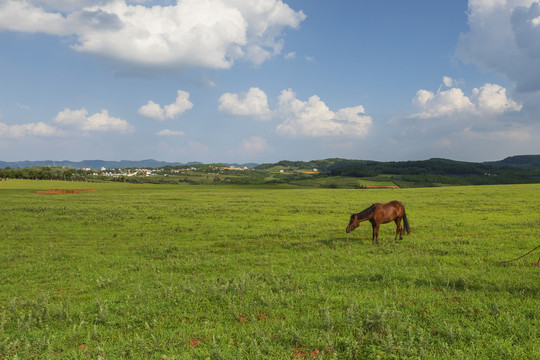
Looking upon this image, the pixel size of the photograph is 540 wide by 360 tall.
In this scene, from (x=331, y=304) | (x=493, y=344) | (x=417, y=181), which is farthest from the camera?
(x=417, y=181)

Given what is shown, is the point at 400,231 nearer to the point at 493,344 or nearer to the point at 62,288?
the point at 493,344

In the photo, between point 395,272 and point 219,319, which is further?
point 395,272

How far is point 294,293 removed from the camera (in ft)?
29.7

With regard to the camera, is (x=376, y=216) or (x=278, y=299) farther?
(x=376, y=216)

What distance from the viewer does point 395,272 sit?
10898 mm

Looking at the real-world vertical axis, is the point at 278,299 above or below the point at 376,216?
→ below

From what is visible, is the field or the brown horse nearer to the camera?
the field

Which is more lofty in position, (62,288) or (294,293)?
(294,293)

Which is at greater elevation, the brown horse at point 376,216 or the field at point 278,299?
the brown horse at point 376,216

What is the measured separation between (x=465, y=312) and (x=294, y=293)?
15.0ft

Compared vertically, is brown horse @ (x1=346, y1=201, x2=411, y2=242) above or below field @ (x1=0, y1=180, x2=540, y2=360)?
above

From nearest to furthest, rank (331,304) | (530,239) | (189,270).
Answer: (331,304)
(189,270)
(530,239)

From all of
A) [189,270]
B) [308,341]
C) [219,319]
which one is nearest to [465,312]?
[308,341]

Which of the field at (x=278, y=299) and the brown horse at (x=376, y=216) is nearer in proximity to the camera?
the field at (x=278, y=299)
